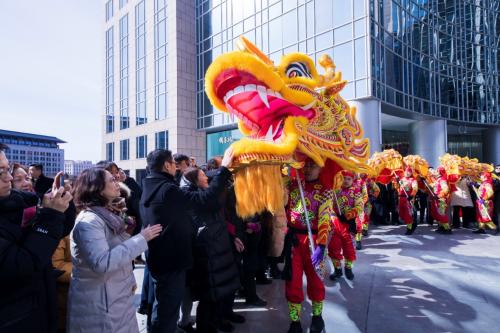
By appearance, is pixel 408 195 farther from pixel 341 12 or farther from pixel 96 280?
pixel 341 12

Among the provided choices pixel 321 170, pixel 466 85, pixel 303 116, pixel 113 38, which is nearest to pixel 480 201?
pixel 321 170

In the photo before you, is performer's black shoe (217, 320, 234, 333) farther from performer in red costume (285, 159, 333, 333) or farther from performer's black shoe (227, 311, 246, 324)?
performer in red costume (285, 159, 333, 333)

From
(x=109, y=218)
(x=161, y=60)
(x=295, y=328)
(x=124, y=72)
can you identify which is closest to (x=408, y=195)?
(x=295, y=328)

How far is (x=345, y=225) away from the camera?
431 centimetres

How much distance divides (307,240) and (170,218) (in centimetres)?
127

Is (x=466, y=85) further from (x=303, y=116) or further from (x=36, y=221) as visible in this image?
(x=36, y=221)

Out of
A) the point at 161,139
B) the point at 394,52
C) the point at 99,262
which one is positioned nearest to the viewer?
the point at 99,262

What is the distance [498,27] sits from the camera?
22828 millimetres

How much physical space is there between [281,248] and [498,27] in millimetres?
28782

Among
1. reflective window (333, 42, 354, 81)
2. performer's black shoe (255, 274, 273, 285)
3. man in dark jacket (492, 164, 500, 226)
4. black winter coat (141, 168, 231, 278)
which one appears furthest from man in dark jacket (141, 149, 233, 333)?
reflective window (333, 42, 354, 81)

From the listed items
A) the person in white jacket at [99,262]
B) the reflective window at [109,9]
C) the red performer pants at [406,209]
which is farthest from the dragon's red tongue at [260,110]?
the reflective window at [109,9]

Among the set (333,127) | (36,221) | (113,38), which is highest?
(113,38)

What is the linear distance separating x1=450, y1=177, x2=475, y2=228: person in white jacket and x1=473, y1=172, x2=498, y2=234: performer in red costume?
216 mm

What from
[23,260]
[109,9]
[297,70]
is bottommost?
[23,260]
